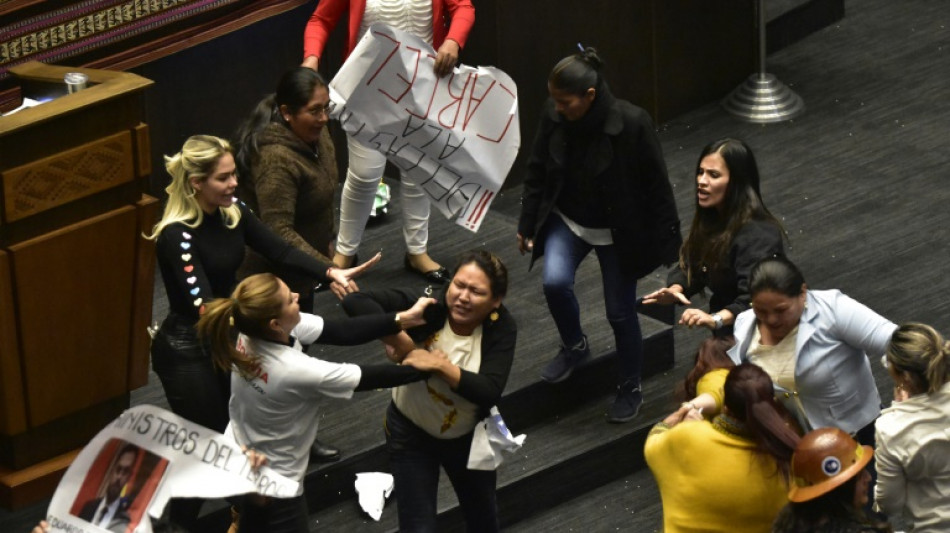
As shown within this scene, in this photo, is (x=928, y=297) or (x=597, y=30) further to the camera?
(x=597, y=30)

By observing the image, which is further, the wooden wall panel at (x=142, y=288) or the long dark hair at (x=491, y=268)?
the wooden wall panel at (x=142, y=288)

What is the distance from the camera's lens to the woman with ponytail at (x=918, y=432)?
5.50 m

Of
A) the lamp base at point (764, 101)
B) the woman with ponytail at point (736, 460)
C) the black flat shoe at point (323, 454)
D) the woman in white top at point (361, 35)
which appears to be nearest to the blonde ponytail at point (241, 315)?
the woman with ponytail at point (736, 460)

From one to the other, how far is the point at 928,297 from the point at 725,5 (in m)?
2.58

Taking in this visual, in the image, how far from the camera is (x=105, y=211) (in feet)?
21.4

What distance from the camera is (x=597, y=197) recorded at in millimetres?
6875

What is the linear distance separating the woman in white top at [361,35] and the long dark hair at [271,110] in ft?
2.47

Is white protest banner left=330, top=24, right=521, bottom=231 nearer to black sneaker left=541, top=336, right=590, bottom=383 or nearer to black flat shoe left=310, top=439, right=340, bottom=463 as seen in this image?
black sneaker left=541, top=336, right=590, bottom=383

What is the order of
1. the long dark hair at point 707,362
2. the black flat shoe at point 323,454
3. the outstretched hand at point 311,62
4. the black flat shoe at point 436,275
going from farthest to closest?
the black flat shoe at point 436,275, the outstretched hand at point 311,62, the black flat shoe at point 323,454, the long dark hair at point 707,362

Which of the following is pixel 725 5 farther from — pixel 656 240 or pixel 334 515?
pixel 334 515

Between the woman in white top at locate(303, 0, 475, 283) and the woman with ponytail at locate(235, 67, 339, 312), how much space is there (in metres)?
0.80

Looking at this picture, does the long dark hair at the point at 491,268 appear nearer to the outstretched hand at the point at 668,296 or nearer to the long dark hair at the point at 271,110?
the outstretched hand at the point at 668,296

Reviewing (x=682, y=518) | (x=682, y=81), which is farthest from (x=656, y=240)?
(x=682, y=81)

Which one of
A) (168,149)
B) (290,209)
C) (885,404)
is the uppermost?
(290,209)
